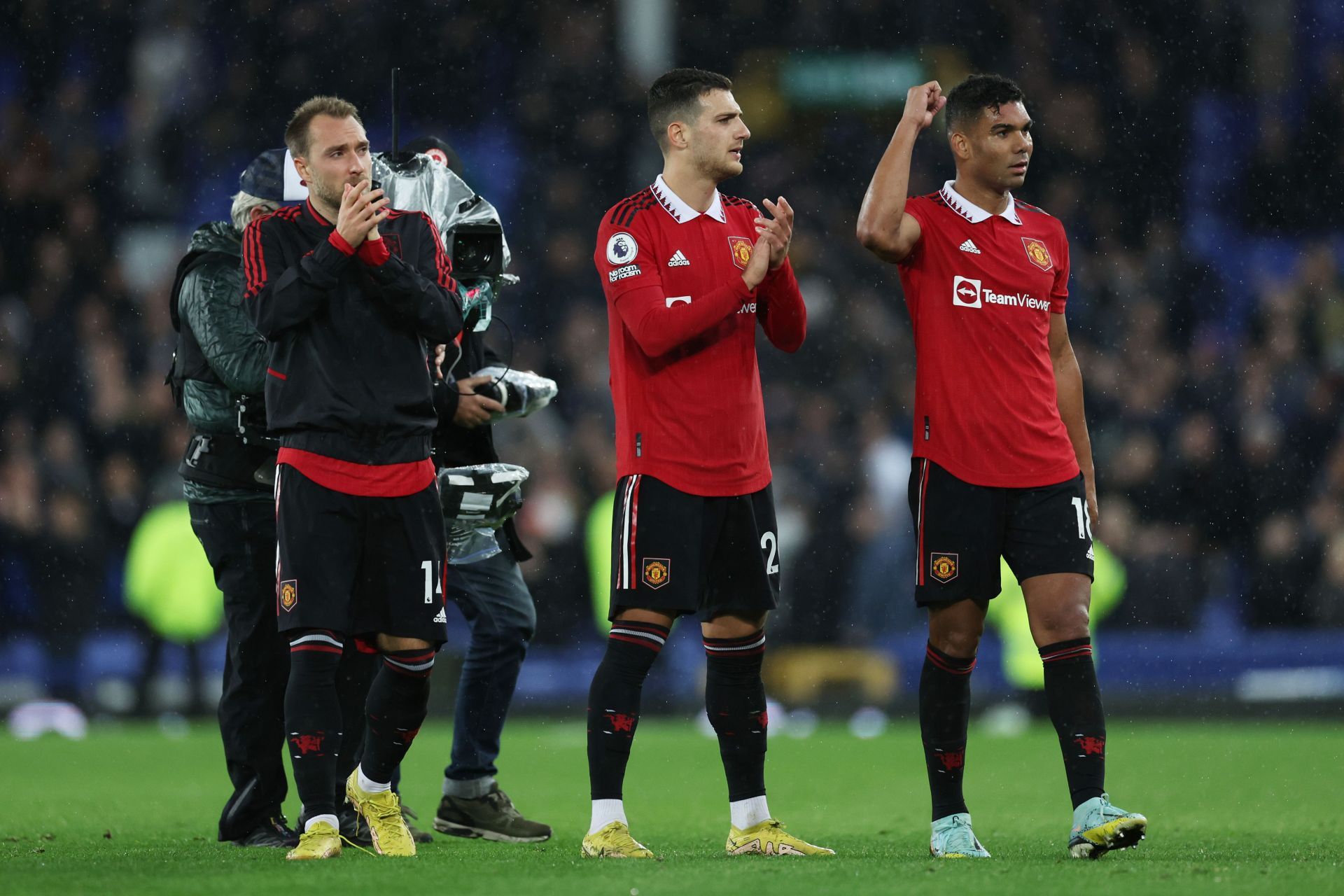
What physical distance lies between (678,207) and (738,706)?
1426 mm

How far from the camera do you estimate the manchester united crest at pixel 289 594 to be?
492 cm

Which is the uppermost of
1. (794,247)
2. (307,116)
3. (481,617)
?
(794,247)

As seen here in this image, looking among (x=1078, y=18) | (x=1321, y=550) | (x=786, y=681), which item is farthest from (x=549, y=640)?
(x=1078, y=18)

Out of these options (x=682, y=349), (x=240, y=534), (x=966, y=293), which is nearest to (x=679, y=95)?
(x=682, y=349)

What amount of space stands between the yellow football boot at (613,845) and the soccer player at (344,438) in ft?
1.67

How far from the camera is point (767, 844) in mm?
5152

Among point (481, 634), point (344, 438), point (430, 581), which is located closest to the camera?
point (344, 438)

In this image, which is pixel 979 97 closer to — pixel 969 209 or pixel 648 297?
pixel 969 209

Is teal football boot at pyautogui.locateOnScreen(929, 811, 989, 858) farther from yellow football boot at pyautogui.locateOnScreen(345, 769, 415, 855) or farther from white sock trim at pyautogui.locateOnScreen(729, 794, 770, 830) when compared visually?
yellow football boot at pyautogui.locateOnScreen(345, 769, 415, 855)

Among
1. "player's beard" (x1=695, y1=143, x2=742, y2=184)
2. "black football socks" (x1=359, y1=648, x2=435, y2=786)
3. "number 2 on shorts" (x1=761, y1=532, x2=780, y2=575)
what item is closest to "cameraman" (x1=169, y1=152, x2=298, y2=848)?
"black football socks" (x1=359, y1=648, x2=435, y2=786)

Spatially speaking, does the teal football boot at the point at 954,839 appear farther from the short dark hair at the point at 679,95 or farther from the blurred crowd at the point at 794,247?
the blurred crowd at the point at 794,247

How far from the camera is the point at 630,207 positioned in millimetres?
5312

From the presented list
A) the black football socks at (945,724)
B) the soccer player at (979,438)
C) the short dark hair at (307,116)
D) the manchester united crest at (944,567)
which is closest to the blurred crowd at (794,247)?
the short dark hair at (307,116)

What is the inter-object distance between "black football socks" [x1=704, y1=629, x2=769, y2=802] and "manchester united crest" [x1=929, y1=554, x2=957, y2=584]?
520 mm
